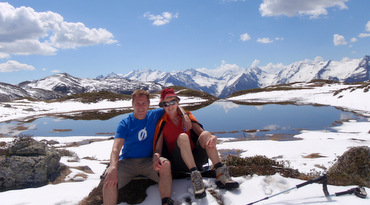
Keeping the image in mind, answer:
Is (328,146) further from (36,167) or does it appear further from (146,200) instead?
(36,167)

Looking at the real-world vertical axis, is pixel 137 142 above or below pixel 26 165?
above

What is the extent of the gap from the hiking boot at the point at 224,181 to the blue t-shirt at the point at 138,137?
1.82 m

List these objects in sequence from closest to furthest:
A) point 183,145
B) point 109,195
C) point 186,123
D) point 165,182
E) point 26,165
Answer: point 109,195, point 165,182, point 183,145, point 186,123, point 26,165

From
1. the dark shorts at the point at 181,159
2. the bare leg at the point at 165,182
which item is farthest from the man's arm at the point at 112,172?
the dark shorts at the point at 181,159

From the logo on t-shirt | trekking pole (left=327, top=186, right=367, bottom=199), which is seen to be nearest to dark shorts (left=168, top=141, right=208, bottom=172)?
the logo on t-shirt

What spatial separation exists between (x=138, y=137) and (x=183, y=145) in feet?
4.09

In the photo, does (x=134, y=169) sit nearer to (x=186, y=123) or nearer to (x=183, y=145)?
(x=183, y=145)

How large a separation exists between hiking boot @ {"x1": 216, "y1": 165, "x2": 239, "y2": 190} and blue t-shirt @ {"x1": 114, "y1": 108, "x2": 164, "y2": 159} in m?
1.82

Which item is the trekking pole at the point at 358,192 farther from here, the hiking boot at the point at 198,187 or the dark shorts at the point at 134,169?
the dark shorts at the point at 134,169

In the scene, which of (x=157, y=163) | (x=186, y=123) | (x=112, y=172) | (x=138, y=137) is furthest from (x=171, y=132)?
(x=112, y=172)

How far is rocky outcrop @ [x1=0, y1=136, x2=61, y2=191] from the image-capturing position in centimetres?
765

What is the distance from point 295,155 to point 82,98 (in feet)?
268

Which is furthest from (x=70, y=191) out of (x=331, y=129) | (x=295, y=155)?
(x=331, y=129)

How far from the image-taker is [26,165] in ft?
26.2
